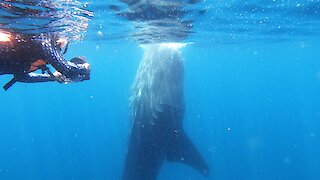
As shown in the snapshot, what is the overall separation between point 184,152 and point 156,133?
167 centimetres

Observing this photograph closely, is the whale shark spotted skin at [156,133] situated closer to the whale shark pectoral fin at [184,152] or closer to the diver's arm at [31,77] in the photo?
the whale shark pectoral fin at [184,152]

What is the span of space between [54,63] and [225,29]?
14833mm

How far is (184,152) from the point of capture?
15820 millimetres

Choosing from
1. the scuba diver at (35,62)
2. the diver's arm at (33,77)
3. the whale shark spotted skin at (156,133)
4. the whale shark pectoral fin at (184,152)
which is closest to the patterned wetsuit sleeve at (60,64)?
the scuba diver at (35,62)

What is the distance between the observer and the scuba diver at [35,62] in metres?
6.28

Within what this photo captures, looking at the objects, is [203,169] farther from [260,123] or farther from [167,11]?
[260,123]

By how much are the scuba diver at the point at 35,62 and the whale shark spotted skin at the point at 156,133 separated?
29.7 feet

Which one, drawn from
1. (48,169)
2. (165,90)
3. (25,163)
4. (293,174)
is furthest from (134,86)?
(25,163)

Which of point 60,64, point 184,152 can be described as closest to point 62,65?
point 60,64

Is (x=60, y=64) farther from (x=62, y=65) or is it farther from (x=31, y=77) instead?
(x=31, y=77)

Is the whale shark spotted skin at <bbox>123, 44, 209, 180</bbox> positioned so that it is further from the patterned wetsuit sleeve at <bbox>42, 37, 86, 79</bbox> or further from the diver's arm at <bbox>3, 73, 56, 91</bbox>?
the patterned wetsuit sleeve at <bbox>42, 37, 86, 79</bbox>

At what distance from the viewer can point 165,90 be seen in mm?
16828

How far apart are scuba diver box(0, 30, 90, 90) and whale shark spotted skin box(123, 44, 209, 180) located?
9.05 m

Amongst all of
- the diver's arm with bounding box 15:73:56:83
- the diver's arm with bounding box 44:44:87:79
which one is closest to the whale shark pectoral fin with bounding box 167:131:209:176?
the diver's arm with bounding box 15:73:56:83
